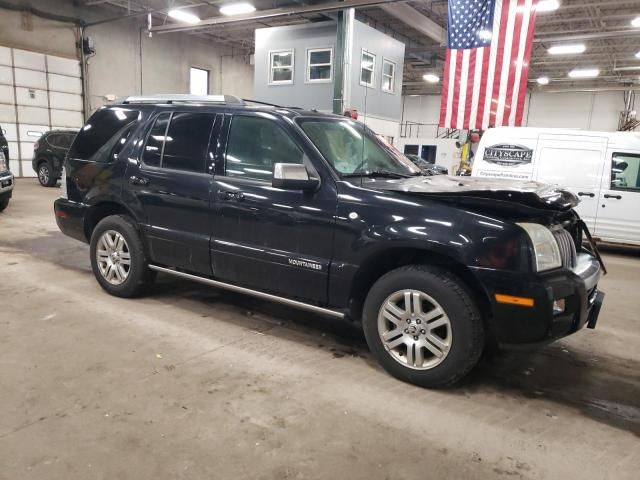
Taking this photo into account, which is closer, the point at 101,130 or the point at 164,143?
the point at 164,143

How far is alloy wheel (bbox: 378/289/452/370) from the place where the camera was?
2914 mm

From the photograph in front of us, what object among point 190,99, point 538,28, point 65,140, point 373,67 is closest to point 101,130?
point 190,99

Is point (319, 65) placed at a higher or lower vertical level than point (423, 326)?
higher

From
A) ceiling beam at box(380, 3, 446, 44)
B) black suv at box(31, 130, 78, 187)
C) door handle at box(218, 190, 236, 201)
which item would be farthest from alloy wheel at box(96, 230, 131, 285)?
ceiling beam at box(380, 3, 446, 44)

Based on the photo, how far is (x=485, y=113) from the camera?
10.2 m

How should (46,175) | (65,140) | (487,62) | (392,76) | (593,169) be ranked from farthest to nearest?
(392,76) < (46,175) < (65,140) < (487,62) < (593,169)

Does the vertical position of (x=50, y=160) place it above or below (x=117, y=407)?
above

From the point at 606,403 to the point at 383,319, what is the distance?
1.50m

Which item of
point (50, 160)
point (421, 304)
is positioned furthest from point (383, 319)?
point (50, 160)

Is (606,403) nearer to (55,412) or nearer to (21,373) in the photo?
(55,412)

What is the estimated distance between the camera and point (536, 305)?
265cm

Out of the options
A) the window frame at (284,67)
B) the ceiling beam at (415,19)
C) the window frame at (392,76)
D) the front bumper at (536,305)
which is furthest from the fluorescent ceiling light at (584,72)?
the front bumper at (536,305)

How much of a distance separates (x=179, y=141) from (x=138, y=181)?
0.54 m

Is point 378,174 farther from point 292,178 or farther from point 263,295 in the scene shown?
point 263,295
